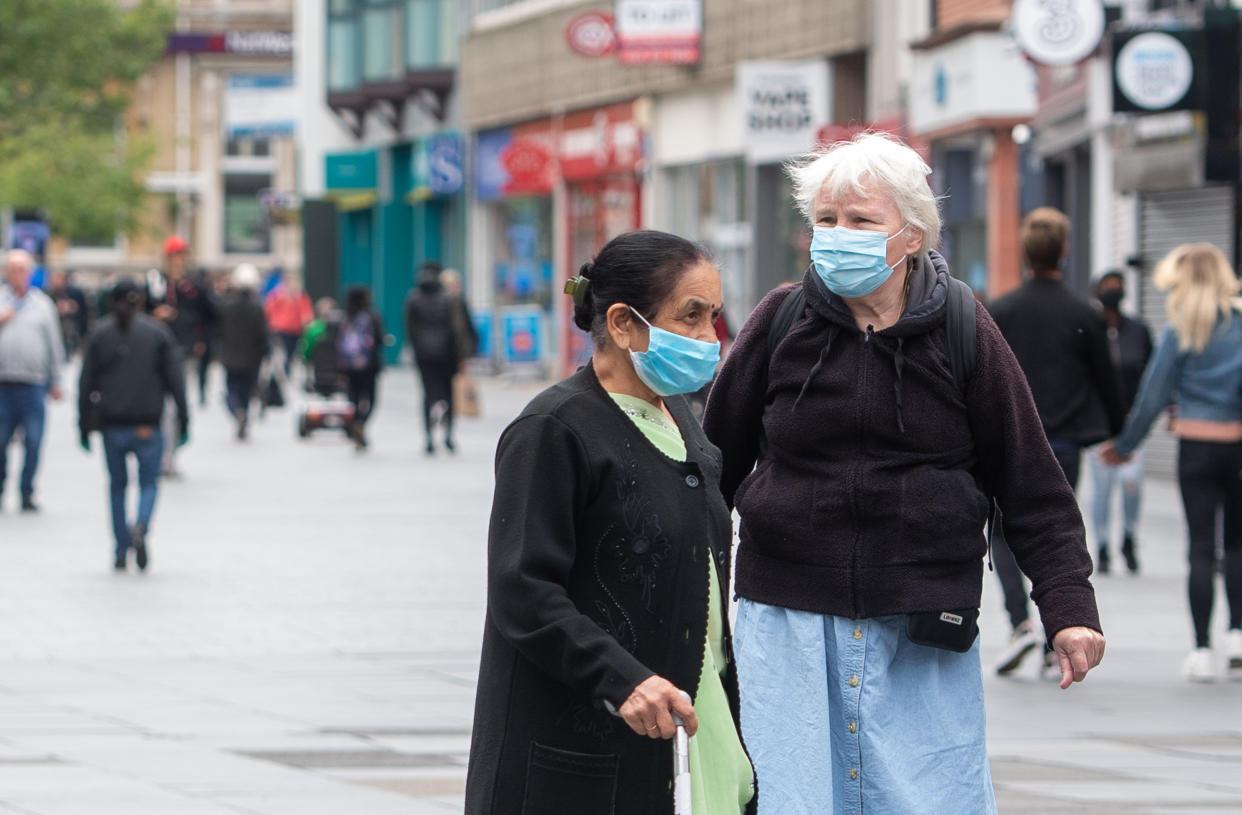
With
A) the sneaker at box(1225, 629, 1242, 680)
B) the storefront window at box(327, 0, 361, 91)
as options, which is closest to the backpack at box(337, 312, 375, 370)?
the sneaker at box(1225, 629, 1242, 680)

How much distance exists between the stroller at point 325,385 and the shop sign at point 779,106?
5.29 m

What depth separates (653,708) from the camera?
3855 millimetres

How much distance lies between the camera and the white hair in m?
4.52

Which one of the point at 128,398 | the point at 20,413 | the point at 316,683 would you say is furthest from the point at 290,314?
the point at 316,683

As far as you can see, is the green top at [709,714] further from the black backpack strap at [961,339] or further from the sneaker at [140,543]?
the sneaker at [140,543]

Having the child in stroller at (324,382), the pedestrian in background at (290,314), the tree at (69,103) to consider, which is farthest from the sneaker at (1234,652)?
the tree at (69,103)

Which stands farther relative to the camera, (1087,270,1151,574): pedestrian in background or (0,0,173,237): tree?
(0,0,173,237): tree

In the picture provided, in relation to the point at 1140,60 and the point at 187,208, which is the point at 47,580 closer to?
the point at 1140,60

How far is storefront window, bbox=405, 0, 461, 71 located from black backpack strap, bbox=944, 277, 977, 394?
4206 cm

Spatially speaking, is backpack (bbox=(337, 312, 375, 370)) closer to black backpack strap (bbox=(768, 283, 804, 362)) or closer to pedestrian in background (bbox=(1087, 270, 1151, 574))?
pedestrian in background (bbox=(1087, 270, 1151, 574))

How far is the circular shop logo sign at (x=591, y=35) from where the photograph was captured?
36812mm

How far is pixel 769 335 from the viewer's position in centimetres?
467

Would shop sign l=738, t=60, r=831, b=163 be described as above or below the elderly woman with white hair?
above

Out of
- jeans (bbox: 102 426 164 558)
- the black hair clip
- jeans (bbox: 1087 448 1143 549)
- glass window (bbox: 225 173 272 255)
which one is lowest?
jeans (bbox: 1087 448 1143 549)
